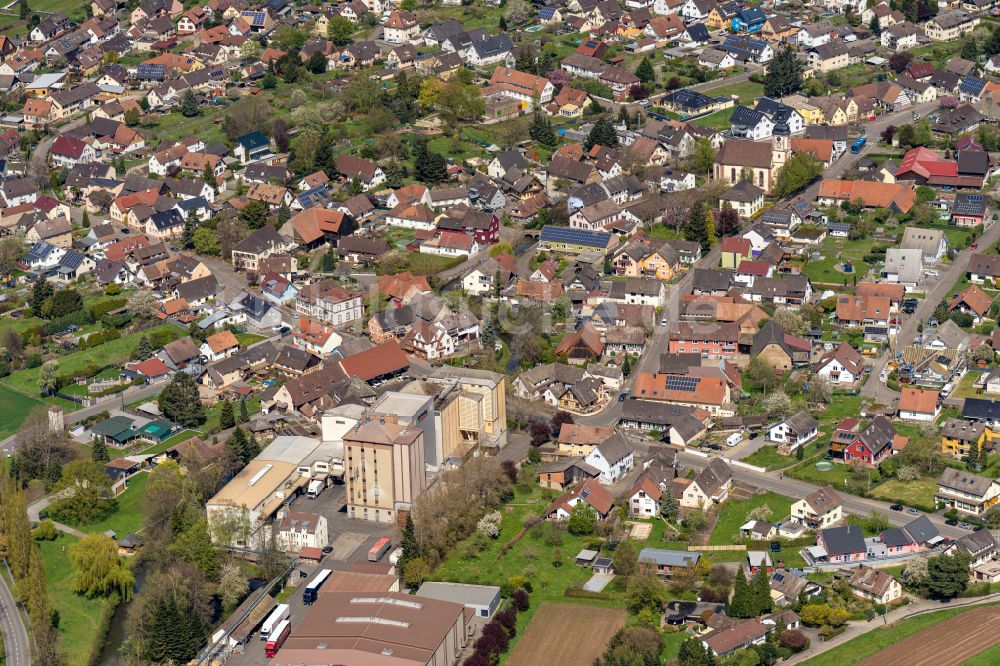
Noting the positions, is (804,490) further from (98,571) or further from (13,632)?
(13,632)

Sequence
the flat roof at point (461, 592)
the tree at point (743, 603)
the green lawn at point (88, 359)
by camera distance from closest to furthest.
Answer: the tree at point (743, 603)
the flat roof at point (461, 592)
the green lawn at point (88, 359)

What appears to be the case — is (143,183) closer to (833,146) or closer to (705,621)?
(833,146)

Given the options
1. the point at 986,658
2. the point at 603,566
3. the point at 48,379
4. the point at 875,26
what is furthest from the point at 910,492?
the point at 875,26

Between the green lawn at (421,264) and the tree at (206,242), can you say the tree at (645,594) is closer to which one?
the green lawn at (421,264)

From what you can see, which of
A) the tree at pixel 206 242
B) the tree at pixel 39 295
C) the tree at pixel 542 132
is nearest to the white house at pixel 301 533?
the tree at pixel 39 295

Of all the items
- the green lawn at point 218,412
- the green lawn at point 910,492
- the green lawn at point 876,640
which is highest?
the green lawn at point 876,640

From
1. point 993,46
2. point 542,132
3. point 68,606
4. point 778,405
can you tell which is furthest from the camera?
point 993,46

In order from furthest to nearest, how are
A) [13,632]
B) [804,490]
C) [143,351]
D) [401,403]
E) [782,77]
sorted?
1. [782,77]
2. [143,351]
3. [401,403]
4. [804,490]
5. [13,632]
